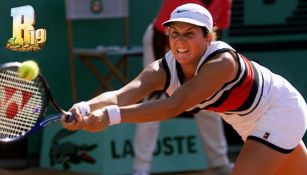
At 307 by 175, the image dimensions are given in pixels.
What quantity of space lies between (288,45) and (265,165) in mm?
3601

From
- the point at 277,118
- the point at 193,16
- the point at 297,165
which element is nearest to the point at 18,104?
the point at 193,16

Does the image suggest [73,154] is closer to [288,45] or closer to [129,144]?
[129,144]

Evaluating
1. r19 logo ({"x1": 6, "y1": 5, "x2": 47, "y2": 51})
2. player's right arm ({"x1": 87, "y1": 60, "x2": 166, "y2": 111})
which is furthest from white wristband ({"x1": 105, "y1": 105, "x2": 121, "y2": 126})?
r19 logo ({"x1": 6, "y1": 5, "x2": 47, "y2": 51})

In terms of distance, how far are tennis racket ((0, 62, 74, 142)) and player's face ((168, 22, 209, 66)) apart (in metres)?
0.66

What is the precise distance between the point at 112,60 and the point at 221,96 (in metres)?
3.32

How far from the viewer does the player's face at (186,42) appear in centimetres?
450

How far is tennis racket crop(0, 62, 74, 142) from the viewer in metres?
4.50

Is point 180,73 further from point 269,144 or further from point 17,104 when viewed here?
point 17,104

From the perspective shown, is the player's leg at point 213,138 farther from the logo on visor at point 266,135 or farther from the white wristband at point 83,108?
the white wristband at point 83,108

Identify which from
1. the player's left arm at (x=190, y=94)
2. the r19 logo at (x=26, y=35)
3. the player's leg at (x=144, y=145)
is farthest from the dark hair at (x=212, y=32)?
the player's leg at (x=144, y=145)

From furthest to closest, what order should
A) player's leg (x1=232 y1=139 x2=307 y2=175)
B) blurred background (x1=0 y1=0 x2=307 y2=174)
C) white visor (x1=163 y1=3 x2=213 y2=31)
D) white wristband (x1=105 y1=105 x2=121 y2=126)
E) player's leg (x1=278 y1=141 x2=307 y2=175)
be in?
blurred background (x1=0 y1=0 x2=307 y2=174)
player's leg (x1=278 y1=141 x2=307 y2=175)
player's leg (x1=232 y1=139 x2=307 y2=175)
white visor (x1=163 y1=3 x2=213 y2=31)
white wristband (x1=105 y1=105 x2=121 y2=126)

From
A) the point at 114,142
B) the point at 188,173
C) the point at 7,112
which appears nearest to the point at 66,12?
the point at 114,142

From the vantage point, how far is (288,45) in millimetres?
8094

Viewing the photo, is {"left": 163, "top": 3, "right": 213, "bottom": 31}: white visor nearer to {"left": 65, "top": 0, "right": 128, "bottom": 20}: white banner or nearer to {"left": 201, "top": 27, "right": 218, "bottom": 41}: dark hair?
{"left": 201, "top": 27, "right": 218, "bottom": 41}: dark hair
